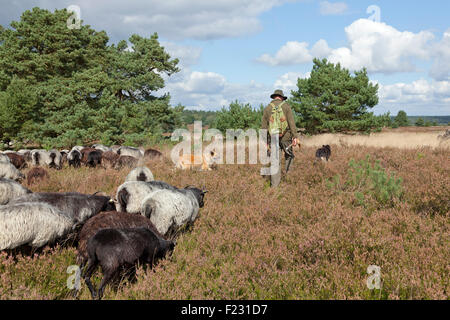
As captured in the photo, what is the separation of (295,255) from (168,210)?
222 cm

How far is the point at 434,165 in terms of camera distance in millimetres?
9883

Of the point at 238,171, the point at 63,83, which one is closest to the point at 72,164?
the point at 238,171

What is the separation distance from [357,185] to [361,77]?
76.6ft

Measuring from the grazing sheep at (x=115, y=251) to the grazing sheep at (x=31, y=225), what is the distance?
3.91ft

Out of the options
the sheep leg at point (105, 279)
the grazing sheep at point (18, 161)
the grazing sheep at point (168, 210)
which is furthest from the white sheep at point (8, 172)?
the sheep leg at point (105, 279)

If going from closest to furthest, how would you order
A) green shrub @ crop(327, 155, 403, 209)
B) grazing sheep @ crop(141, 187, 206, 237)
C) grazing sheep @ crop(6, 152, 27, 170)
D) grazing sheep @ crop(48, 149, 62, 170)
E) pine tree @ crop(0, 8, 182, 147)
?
1. grazing sheep @ crop(141, 187, 206, 237)
2. green shrub @ crop(327, 155, 403, 209)
3. grazing sheep @ crop(6, 152, 27, 170)
4. grazing sheep @ crop(48, 149, 62, 170)
5. pine tree @ crop(0, 8, 182, 147)

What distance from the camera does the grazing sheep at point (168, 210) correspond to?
5.13 metres

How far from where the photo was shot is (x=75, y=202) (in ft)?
18.5

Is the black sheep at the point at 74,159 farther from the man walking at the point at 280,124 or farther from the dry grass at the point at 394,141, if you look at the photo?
the dry grass at the point at 394,141

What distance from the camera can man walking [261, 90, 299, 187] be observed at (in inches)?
353

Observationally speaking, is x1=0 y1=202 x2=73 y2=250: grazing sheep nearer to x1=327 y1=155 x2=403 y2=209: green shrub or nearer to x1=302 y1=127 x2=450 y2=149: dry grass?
x1=327 y1=155 x2=403 y2=209: green shrub

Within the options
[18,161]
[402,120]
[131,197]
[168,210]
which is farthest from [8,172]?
[402,120]

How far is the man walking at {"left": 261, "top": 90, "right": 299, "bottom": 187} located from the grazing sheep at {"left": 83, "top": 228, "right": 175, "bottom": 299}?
5605 mm

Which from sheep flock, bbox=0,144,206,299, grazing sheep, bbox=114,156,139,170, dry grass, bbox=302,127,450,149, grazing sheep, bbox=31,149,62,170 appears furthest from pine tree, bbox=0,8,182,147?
sheep flock, bbox=0,144,206,299
